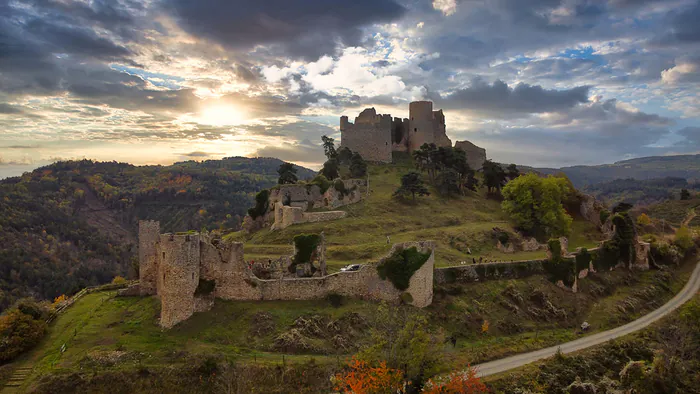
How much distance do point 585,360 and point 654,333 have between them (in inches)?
343

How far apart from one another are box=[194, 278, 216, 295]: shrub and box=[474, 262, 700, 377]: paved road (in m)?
15.1

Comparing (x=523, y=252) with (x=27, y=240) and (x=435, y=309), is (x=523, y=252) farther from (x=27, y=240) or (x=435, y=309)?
(x=27, y=240)

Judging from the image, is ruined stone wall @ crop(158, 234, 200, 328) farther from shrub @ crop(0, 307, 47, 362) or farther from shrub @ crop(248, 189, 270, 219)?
shrub @ crop(248, 189, 270, 219)

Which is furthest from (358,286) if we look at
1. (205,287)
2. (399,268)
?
(205,287)

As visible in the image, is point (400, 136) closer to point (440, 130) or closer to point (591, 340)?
point (440, 130)

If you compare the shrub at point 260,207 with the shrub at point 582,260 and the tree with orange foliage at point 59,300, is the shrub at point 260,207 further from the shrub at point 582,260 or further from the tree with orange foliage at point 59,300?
the shrub at point 582,260

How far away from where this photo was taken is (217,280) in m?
24.7

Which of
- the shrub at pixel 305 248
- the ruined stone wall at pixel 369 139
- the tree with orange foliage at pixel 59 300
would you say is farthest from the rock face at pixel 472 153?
the tree with orange foliage at pixel 59 300

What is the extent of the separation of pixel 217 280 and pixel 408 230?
22358mm

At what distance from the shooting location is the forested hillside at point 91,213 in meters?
78.5

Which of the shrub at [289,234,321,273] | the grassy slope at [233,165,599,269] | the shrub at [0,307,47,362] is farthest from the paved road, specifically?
the shrub at [0,307,47,362]

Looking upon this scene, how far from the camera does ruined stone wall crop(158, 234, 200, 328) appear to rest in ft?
74.1

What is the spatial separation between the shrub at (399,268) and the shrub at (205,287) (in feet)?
32.5

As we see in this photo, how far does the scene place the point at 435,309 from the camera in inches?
1104
